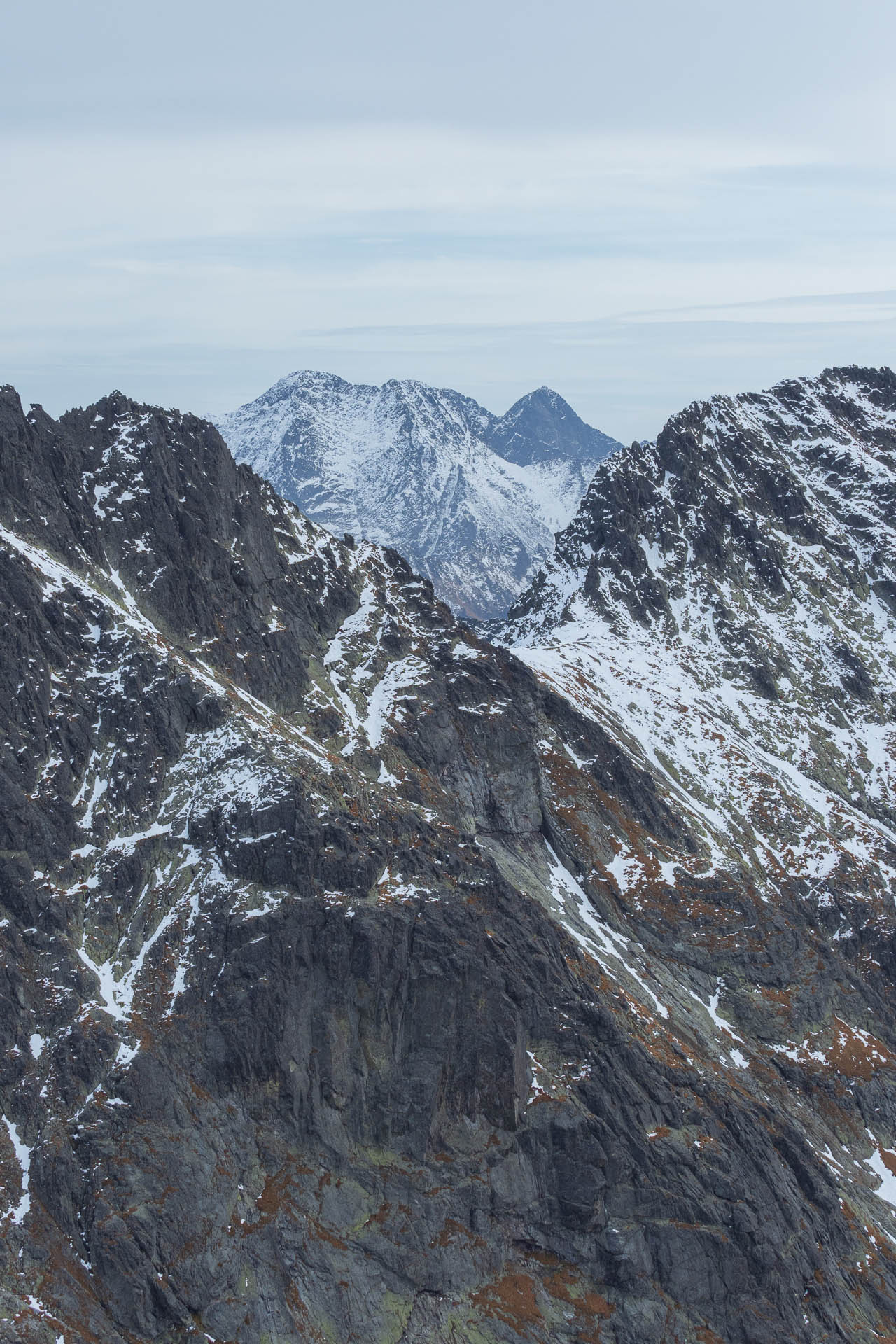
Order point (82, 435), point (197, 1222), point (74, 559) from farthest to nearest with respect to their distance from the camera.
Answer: point (82, 435), point (74, 559), point (197, 1222)

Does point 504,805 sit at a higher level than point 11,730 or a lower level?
lower

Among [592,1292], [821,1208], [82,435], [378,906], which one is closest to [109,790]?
[378,906]

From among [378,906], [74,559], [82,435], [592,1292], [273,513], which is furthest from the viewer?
[273,513]

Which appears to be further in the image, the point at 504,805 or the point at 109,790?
the point at 504,805

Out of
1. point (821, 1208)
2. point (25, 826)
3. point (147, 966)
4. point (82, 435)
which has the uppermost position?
point (82, 435)

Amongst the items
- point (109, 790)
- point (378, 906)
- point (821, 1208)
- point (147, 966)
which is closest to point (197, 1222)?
point (147, 966)

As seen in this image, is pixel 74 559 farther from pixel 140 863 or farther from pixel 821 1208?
pixel 821 1208
